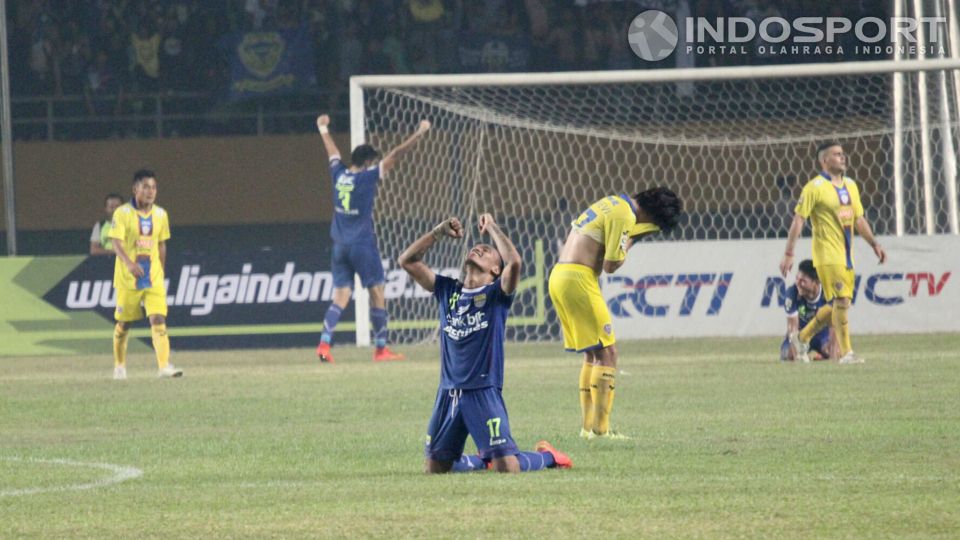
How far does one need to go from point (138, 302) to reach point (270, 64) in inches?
484

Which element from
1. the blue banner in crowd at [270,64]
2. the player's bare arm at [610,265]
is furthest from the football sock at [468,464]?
the blue banner in crowd at [270,64]

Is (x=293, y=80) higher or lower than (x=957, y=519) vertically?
higher

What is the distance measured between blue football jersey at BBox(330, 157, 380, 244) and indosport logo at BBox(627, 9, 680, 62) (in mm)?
10111

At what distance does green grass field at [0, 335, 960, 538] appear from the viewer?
264 inches

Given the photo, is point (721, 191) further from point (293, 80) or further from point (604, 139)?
point (293, 80)

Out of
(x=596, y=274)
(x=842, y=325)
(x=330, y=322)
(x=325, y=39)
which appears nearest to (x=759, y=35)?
Answer: (x=325, y=39)

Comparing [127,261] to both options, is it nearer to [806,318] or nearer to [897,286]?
[806,318]

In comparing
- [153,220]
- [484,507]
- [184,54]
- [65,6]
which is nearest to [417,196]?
[153,220]

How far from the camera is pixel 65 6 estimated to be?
30.3 meters

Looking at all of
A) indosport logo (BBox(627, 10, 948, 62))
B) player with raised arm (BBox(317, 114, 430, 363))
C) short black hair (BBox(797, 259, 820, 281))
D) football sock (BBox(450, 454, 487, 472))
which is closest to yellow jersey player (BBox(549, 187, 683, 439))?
football sock (BBox(450, 454, 487, 472))

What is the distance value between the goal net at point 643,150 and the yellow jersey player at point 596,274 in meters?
9.63

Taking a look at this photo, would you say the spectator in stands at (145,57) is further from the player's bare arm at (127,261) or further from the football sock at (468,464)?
the football sock at (468,464)

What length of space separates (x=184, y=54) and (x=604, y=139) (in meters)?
8.00

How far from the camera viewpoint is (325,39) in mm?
29375
